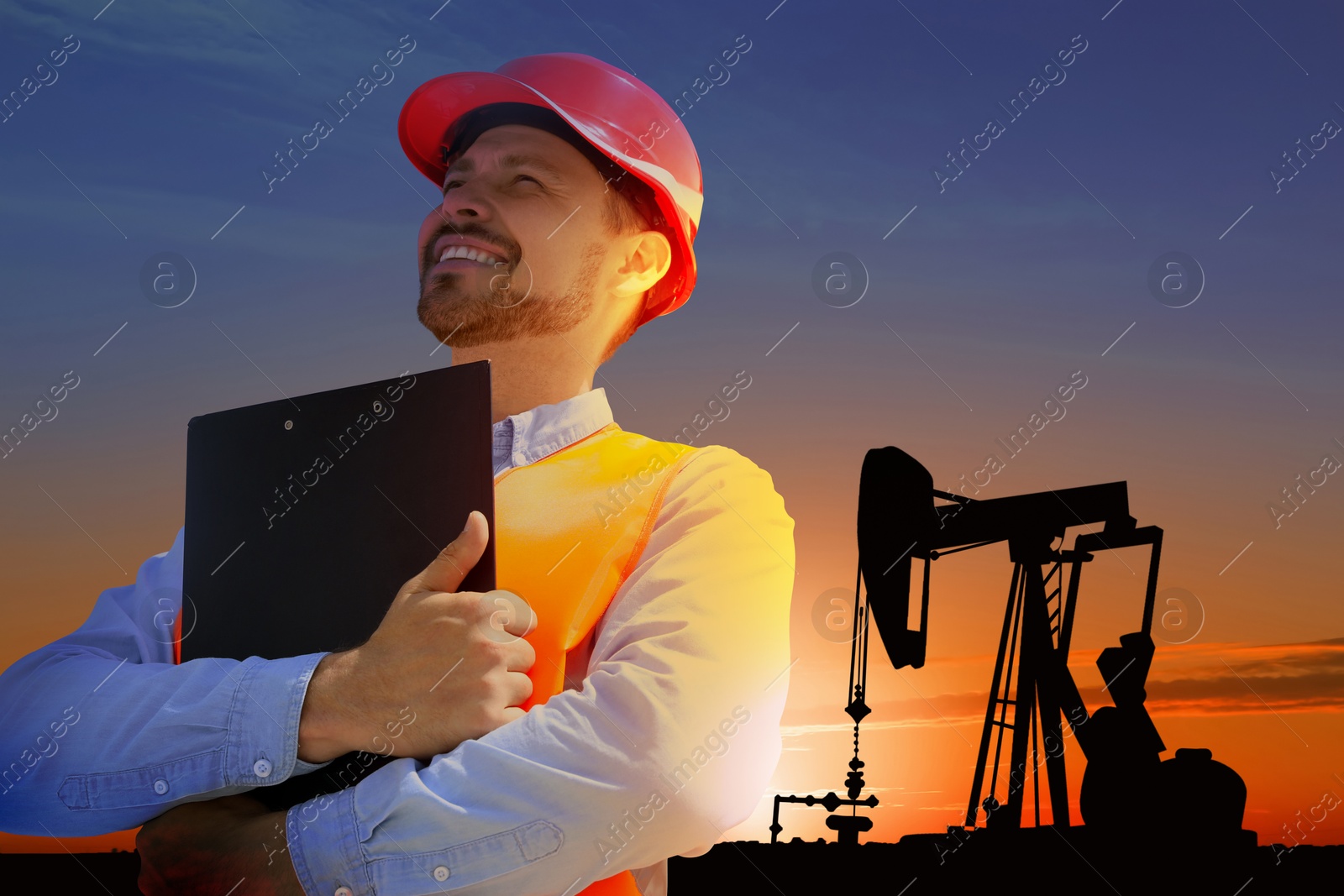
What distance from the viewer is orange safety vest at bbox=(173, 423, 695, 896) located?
2168 millimetres

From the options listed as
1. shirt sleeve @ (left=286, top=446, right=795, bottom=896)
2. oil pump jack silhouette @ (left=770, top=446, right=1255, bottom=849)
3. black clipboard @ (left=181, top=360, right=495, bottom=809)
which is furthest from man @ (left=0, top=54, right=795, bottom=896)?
oil pump jack silhouette @ (left=770, top=446, right=1255, bottom=849)

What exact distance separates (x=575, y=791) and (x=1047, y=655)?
11.3ft

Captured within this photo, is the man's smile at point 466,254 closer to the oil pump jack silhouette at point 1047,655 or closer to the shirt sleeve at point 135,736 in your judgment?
the shirt sleeve at point 135,736

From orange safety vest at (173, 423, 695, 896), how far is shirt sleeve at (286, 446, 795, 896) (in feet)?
0.63

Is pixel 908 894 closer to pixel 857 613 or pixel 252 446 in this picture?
pixel 857 613

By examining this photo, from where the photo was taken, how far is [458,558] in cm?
200

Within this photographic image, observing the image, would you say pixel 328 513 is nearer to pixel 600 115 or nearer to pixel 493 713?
pixel 493 713

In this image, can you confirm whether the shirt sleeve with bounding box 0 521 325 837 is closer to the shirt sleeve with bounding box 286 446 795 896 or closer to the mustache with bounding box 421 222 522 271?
the shirt sleeve with bounding box 286 446 795 896

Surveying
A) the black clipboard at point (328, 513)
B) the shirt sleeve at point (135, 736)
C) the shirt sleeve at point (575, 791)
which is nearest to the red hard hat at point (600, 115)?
the black clipboard at point (328, 513)

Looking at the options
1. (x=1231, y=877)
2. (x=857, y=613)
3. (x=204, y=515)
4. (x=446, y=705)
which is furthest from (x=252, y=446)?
(x=1231, y=877)

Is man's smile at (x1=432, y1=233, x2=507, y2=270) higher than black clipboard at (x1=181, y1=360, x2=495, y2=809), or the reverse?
man's smile at (x1=432, y1=233, x2=507, y2=270)

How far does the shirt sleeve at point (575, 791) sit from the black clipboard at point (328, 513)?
0.21 meters

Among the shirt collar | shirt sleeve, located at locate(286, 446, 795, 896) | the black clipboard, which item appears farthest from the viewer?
the shirt collar

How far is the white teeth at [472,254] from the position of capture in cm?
275
